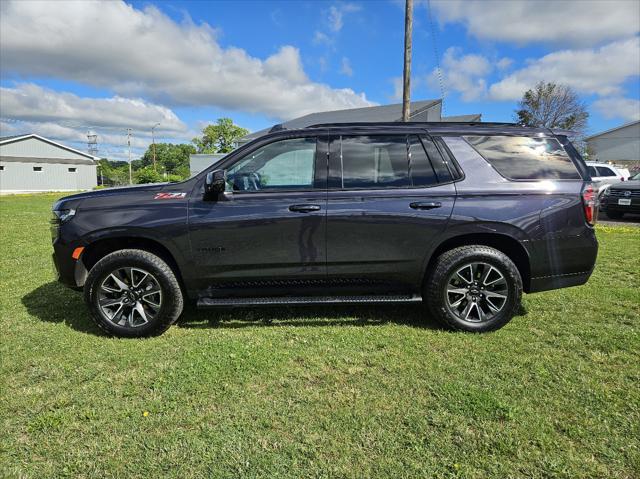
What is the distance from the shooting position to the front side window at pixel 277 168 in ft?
12.4

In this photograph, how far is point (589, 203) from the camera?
3684mm

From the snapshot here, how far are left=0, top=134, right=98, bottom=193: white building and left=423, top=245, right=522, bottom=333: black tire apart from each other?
4822cm

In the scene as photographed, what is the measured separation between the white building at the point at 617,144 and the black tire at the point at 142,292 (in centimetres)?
5854

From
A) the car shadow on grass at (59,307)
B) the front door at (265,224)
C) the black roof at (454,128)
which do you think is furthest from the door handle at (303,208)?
the car shadow on grass at (59,307)

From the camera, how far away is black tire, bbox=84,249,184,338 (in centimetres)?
368

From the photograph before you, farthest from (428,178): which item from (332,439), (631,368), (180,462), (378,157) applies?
(180,462)

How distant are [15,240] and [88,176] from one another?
147 ft

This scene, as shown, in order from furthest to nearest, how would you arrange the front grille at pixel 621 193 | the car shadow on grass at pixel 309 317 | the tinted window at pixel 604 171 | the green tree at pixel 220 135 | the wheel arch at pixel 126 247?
the green tree at pixel 220 135 < the tinted window at pixel 604 171 < the front grille at pixel 621 193 < the car shadow on grass at pixel 309 317 < the wheel arch at pixel 126 247

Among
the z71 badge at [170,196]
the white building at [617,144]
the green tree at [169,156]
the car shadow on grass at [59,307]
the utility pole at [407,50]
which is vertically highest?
the green tree at [169,156]

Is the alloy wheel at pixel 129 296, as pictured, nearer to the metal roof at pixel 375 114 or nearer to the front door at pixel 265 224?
the front door at pixel 265 224

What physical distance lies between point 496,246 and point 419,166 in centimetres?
106

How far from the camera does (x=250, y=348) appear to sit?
3.49 m

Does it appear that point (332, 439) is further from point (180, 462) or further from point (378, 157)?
Result: point (378, 157)

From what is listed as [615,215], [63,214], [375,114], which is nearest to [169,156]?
[375,114]
